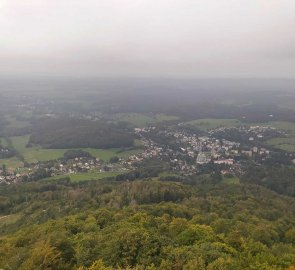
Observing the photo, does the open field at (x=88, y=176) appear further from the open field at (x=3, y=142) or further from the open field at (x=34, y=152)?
the open field at (x=3, y=142)

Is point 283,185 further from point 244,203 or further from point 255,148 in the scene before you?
point 255,148

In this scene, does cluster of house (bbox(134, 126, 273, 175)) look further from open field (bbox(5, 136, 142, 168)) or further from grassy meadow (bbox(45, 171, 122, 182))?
grassy meadow (bbox(45, 171, 122, 182))

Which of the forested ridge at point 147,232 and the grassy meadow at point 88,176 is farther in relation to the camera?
the grassy meadow at point 88,176

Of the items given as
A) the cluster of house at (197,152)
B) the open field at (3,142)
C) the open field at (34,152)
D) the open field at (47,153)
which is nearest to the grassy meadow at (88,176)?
the cluster of house at (197,152)

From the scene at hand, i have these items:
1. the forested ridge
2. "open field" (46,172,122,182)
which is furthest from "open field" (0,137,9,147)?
the forested ridge

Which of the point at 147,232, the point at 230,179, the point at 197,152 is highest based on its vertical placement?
the point at 147,232

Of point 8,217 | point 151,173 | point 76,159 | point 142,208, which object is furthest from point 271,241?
point 76,159

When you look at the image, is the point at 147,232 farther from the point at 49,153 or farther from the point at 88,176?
the point at 49,153

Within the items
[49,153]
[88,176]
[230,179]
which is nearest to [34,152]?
[49,153]

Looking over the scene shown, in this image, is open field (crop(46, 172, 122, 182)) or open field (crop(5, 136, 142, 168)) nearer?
open field (crop(46, 172, 122, 182))
